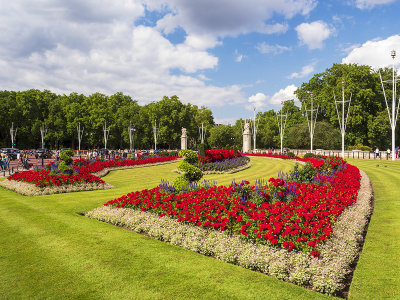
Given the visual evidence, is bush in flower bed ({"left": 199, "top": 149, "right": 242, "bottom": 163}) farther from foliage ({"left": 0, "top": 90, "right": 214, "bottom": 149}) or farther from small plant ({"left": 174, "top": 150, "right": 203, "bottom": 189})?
foliage ({"left": 0, "top": 90, "right": 214, "bottom": 149})

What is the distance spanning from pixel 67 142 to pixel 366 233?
85.9 metres

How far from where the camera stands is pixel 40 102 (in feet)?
234

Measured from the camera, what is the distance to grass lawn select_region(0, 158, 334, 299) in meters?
4.52

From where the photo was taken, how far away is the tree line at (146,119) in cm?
5474

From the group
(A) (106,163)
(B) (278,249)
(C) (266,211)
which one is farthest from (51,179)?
(B) (278,249)

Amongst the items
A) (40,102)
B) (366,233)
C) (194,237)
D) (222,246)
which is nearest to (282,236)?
(222,246)

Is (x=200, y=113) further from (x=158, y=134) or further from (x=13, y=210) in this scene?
(x=13, y=210)

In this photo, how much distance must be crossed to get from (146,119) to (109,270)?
69.6m

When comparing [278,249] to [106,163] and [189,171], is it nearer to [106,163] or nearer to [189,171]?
[189,171]

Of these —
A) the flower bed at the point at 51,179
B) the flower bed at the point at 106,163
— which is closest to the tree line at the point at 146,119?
the flower bed at the point at 106,163

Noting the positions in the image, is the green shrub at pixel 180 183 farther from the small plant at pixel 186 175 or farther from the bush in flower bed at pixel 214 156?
the bush in flower bed at pixel 214 156

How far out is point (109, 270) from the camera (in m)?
5.26

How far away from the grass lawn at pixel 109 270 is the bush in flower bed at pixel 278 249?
8.6 inches

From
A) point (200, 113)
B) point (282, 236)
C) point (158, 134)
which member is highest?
point (200, 113)
